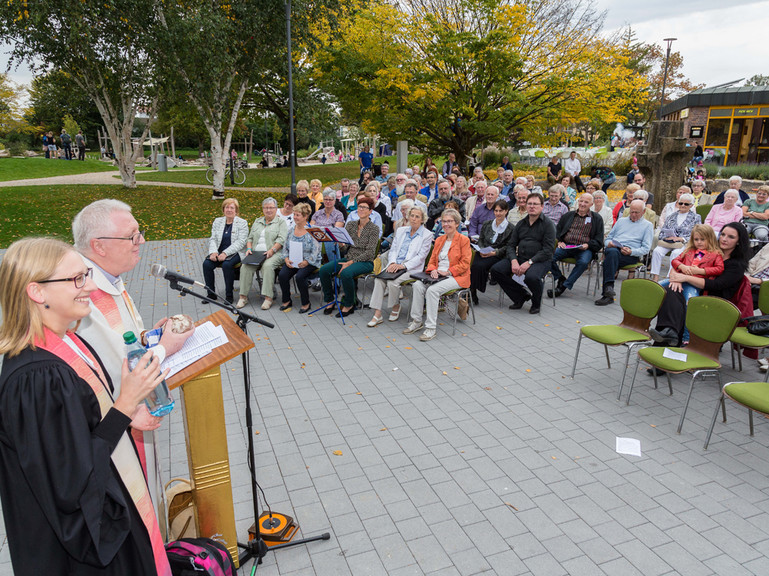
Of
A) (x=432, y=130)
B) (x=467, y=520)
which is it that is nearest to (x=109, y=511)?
(x=467, y=520)

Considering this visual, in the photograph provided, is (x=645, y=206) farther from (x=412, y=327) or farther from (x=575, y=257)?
(x=412, y=327)

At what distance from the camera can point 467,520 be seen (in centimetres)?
357

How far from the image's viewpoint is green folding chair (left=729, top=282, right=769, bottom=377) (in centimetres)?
532

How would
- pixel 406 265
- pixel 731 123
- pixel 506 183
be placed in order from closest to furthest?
pixel 406 265
pixel 506 183
pixel 731 123

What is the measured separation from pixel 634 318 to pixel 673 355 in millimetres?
783

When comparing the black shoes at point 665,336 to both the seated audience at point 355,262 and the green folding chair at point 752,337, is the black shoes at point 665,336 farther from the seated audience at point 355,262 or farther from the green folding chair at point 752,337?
the seated audience at point 355,262

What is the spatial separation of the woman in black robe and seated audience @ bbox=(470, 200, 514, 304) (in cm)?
698

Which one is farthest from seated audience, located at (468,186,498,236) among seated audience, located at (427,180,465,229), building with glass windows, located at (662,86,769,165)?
building with glass windows, located at (662,86,769,165)

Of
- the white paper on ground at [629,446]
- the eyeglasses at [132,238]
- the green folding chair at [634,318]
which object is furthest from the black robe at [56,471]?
the green folding chair at [634,318]

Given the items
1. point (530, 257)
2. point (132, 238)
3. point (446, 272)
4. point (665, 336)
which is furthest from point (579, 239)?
point (132, 238)

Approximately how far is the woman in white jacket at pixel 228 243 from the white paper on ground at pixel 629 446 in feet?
20.2

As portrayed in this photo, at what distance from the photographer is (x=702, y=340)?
16.9ft

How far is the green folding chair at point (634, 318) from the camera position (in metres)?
5.39

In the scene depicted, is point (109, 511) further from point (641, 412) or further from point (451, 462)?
point (641, 412)
